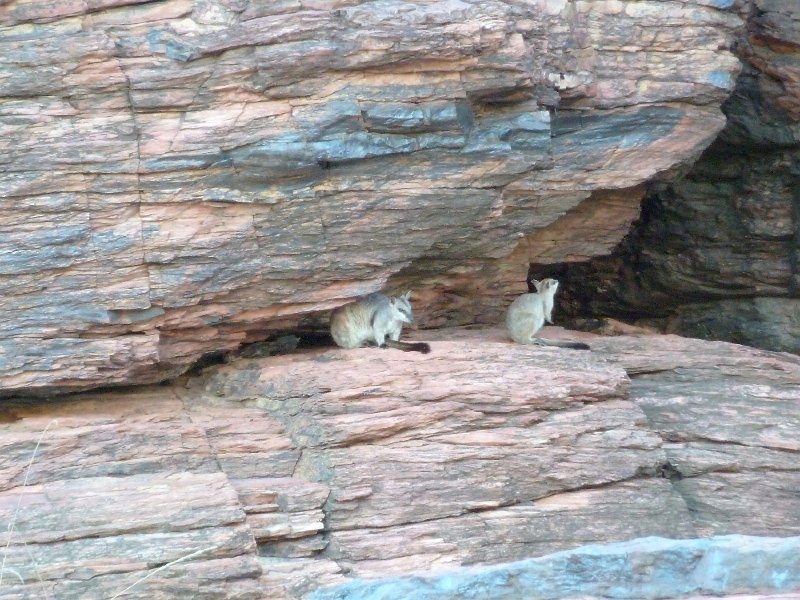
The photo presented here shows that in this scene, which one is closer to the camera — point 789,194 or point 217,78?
point 217,78

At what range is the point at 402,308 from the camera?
10992mm

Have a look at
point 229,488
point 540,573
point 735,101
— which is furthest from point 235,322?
point 735,101

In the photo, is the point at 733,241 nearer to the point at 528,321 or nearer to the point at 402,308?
the point at 528,321

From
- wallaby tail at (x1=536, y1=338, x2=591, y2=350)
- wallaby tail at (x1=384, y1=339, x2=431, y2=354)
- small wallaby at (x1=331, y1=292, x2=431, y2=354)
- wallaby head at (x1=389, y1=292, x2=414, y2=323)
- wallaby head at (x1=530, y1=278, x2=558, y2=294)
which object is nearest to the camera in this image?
wallaby tail at (x1=384, y1=339, x2=431, y2=354)

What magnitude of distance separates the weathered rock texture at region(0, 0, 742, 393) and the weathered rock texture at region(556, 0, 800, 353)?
373cm

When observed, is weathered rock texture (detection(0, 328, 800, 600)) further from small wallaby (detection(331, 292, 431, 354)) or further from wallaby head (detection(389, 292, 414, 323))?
wallaby head (detection(389, 292, 414, 323))

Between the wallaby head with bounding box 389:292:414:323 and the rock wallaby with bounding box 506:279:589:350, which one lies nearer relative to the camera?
the wallaby head with bounding box 389:292:414:323

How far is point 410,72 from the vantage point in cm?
961

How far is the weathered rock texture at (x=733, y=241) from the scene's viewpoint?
514 inches

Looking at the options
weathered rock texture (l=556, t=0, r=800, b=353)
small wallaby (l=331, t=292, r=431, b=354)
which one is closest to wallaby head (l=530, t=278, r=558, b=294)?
small wallaby (l=331, t=292, r=431, b=354)

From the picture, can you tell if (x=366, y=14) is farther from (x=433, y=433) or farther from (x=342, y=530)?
(x=342, y=530)

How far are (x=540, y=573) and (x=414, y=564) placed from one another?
7.34 ft

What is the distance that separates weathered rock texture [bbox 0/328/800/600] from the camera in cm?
823

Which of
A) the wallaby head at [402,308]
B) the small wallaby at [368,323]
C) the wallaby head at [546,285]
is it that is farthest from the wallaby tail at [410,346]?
the wallaby head at [546,285]
